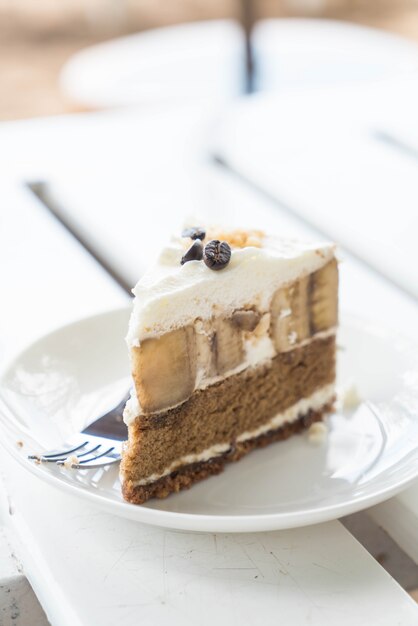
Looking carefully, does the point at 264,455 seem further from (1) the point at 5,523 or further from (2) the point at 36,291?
(2) the point at 36,291

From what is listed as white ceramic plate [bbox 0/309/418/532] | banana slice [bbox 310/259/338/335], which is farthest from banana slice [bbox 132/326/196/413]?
banana slice [bbox 310/259/338/335]

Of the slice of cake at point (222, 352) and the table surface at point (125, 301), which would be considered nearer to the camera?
the table surface at point (125, 301)

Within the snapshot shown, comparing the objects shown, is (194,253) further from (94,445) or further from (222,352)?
(94,445)

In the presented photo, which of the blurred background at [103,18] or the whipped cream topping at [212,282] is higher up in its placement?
the whipped cream topping at [212,282]

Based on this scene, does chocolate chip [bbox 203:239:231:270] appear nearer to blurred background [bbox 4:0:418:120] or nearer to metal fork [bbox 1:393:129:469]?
metal fork [bbox 1:393:129:469]

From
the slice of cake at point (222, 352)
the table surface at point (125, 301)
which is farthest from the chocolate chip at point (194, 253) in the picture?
the table surface at point (125, 301)

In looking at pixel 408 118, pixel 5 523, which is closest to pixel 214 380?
pixel 5 523

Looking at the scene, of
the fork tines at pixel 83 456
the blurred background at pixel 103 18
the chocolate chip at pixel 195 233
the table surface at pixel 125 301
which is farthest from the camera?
the blurred background at pixel 103 18

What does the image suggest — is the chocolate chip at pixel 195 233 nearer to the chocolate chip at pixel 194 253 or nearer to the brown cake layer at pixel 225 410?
the chocolate chip at pixel 194 253
